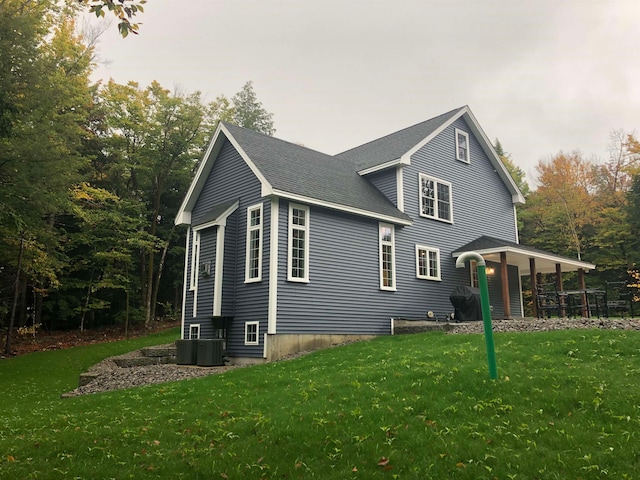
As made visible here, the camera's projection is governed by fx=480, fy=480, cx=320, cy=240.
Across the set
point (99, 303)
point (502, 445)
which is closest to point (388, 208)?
point (502, 445)

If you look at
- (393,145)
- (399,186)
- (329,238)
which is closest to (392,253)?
(399,186)

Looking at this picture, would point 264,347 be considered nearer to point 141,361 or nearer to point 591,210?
point 141,361

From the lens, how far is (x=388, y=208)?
1694 cm

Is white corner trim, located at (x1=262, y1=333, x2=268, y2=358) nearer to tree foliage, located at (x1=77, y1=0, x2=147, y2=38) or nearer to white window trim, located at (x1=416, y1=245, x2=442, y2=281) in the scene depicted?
white window trim, located at (x1=416, y1=245, x2=442, y2=281)

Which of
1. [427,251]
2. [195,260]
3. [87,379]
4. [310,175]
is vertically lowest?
[87,379]

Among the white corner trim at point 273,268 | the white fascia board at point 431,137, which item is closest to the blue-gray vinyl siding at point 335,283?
the white corner trim at point 273,268

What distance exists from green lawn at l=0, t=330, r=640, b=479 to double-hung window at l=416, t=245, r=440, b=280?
7874mm

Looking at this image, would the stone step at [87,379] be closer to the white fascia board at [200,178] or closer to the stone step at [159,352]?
the stone step at [159,352]

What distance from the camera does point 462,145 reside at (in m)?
21.0

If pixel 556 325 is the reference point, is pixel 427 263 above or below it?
above

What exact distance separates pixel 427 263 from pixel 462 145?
6.29 meters

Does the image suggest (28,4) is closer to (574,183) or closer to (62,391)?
(62,391)

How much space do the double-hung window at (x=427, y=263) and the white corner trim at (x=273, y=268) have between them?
20.6 ft

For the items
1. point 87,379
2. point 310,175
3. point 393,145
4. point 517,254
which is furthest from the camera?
point 393,145
